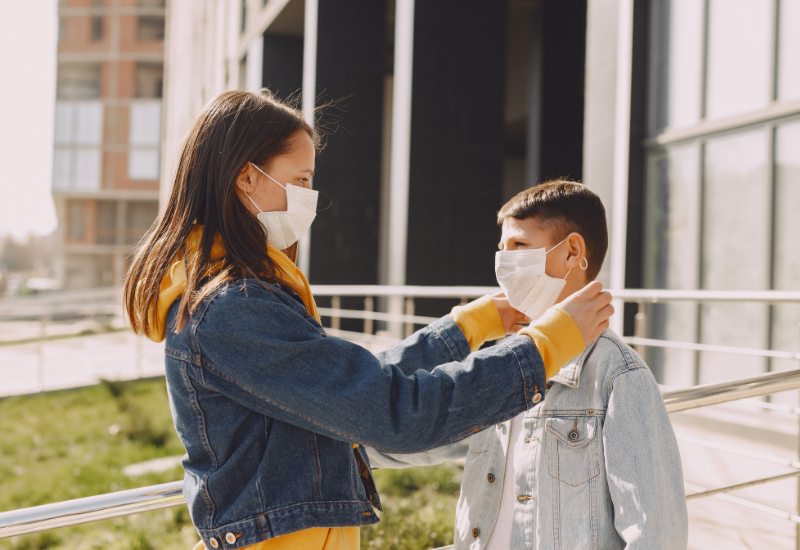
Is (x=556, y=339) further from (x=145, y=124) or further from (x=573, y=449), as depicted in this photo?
(x=145, y=124)

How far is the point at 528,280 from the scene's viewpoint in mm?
1728

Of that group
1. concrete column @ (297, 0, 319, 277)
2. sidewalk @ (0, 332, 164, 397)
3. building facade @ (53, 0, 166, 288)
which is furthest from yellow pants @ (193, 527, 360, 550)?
building facade @ (53, 0, 166, 288)

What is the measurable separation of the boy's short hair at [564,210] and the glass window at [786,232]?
4.46m

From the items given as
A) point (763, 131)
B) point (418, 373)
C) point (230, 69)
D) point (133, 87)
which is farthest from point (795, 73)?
point (133, 87)

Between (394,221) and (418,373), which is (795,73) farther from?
(418,373)

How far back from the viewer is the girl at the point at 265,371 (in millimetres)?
1145

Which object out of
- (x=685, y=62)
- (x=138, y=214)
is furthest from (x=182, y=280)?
(x=138, y=214)

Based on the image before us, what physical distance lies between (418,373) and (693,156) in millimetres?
6036

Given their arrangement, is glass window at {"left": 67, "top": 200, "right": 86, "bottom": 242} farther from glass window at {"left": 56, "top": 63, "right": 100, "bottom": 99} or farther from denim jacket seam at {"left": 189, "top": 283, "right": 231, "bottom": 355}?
denim jacket seam at {"left": 189, "top": 283, "right": 231, "bottom": 355}

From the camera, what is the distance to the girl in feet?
3.76

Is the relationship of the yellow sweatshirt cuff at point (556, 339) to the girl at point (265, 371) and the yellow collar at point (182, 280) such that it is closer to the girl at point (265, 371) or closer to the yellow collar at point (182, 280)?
the girl at point (265, 371)

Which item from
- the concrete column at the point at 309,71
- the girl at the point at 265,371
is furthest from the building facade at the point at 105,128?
the girl at the point at 265,371

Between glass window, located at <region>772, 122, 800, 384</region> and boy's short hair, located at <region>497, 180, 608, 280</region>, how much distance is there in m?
4.46

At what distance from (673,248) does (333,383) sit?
20.0 feet
